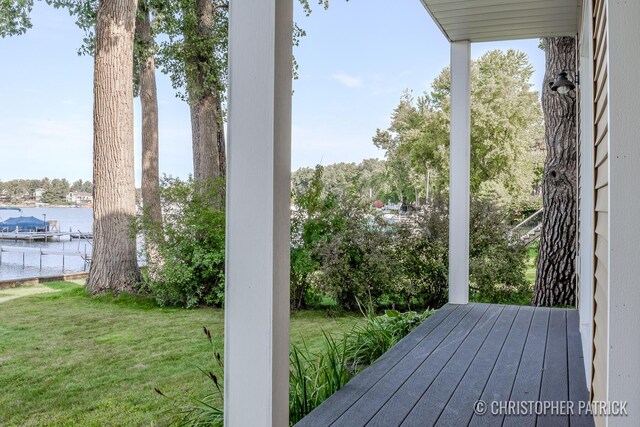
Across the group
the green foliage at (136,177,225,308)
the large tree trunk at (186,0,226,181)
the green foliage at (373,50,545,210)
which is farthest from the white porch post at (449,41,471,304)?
the green foliage at (373,50,545,210)

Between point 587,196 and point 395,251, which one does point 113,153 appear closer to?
point 395,251

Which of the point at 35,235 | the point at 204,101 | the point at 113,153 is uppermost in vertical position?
the point at 204,101

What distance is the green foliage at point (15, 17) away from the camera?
21.1 feet

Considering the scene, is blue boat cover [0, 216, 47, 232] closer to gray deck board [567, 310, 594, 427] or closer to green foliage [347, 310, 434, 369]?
green foliage [347, 310, 434, 369]

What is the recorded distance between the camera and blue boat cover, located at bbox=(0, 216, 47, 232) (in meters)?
6.32

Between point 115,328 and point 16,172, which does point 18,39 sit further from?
point 115,328

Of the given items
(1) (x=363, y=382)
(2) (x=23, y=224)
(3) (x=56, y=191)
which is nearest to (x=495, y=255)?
(1) (x=363, y=382)

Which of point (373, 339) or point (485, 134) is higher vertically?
point (485, 134)

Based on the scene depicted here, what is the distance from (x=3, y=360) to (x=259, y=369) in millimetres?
4047

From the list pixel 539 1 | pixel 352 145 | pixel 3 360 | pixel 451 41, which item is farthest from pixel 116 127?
pixel 352 145

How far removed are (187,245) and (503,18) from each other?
12.2 ft

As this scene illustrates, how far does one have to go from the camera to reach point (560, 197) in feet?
17.3

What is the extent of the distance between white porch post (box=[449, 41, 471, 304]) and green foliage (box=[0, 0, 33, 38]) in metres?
5.41
